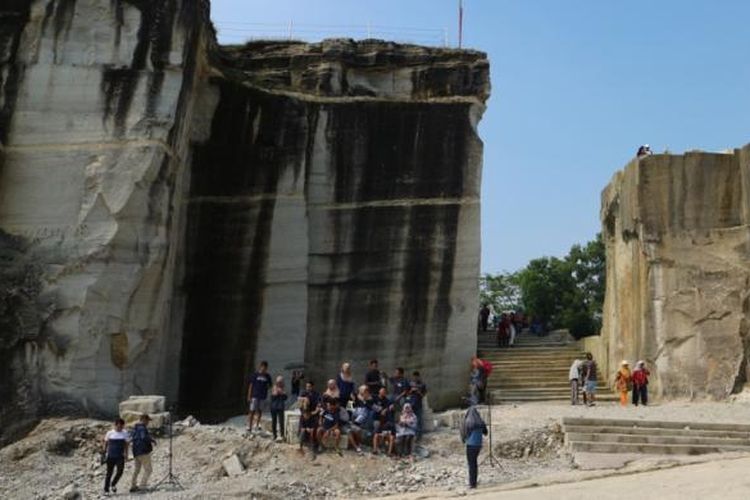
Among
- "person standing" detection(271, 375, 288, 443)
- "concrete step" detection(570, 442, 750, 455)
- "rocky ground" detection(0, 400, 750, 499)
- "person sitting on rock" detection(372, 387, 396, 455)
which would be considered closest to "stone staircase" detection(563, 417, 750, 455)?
"concrete step" detection(570, 442, 750, 455)

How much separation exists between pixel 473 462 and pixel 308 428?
2.92 meters

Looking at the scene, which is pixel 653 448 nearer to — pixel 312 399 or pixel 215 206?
pixel 312 399

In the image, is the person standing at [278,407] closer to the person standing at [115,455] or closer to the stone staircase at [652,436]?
the person standing at [115,455]

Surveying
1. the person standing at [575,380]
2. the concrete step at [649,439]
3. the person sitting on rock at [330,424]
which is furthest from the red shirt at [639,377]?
the person sitting on rock at [330,424]

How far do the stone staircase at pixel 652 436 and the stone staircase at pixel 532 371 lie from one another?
5259 mm

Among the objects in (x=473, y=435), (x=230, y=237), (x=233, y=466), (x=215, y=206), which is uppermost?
(x=215, y=206)

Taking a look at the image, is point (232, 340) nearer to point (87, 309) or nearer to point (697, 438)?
point (87, 309)

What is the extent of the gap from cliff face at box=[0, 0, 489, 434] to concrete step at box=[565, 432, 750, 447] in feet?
23.4

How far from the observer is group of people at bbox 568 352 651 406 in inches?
693

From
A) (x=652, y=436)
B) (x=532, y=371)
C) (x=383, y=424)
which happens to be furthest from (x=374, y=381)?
(x=532, y=371)

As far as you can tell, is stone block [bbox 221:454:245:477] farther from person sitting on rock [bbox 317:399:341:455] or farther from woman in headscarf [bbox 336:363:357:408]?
woman in headscarf [bbox 336:363:357:408]

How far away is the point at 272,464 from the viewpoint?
12.8 metres

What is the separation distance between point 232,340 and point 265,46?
8.38 metres

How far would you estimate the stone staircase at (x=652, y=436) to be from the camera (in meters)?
13.0
